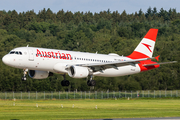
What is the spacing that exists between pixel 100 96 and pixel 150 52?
3112cm

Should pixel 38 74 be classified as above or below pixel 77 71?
below

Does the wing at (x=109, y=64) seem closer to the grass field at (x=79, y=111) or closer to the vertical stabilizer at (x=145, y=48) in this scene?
the grass field at (x=79, y=111)

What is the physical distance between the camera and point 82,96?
92312 millimetres

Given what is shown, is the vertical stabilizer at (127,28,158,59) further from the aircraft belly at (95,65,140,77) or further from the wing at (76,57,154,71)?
the wing at (76,57,154,71)

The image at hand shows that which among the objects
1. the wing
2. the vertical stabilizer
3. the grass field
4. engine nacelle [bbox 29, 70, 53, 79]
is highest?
the vertical stabilizer

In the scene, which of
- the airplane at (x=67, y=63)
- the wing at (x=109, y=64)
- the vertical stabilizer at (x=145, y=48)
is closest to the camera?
the airplane at (x=67, y=63)

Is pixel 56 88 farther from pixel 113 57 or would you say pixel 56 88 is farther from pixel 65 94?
pixel 113 57

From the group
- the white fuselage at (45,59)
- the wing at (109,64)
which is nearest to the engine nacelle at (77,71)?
the wing at (109,64)

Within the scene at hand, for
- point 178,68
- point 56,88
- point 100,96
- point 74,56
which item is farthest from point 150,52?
point 178,68

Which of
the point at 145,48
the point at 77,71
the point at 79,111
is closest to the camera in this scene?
the point at 77,71

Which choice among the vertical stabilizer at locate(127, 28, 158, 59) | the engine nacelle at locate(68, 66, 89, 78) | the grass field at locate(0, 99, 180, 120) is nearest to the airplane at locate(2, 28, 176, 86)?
the engine nacelle at locate(68, 66, 89, 78)

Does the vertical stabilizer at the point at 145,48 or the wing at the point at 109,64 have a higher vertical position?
the vertical stabilizer at the point at 145,48

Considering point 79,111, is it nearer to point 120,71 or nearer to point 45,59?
point 120,71

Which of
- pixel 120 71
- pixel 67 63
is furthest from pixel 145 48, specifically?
pixel 67 63
